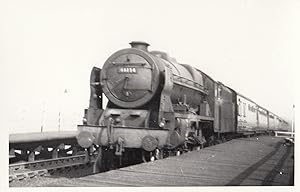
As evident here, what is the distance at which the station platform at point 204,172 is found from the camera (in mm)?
2453

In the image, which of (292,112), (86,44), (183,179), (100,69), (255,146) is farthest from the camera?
(255,146)

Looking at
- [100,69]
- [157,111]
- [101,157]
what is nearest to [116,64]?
[100,69]

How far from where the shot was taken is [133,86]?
3385 millimetres

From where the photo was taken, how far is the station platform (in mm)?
2453

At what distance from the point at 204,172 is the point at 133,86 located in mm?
1034

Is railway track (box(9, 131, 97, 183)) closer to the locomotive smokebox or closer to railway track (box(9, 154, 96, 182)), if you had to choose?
railway track (box(9, 154, 96, 182))

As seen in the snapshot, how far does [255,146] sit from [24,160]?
223 centimetres

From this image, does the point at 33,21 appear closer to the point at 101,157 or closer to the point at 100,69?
the point at 100,69

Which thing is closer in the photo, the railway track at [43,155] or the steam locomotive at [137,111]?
the railway track at [43,155]

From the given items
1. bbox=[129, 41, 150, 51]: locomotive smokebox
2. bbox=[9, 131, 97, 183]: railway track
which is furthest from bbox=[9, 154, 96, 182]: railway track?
bbox=[129, 41, 150, 51]: locomotive smokebox

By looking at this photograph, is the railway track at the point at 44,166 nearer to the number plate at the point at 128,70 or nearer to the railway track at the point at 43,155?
the railway track at the point at 43,155

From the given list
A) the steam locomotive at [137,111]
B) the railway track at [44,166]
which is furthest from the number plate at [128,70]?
the railway track at [44,166]

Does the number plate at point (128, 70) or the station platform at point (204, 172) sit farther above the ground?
the number plate at point (128, 70)

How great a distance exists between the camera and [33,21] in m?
2.67
